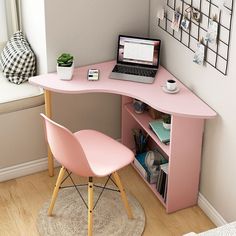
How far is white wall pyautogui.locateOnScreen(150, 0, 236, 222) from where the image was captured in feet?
9.14

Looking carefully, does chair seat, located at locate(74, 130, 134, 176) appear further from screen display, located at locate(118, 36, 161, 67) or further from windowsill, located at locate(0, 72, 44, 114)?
screen display, located at locate(118, 36, 161, 67)

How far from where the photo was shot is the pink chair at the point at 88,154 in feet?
8.82

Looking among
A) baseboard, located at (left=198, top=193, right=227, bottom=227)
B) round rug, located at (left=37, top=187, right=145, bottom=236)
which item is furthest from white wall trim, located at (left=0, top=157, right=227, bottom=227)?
round rug, located at (left=37, top=187, right=145, bottom=236)

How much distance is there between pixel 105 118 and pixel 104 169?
2.67 ft

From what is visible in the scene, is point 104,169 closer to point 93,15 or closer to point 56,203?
point 56,203

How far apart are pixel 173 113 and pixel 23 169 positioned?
1.18 m

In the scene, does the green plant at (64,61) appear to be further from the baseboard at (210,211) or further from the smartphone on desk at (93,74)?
the baseboard at (210,211)

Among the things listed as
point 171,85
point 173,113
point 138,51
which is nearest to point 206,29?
point 171,85

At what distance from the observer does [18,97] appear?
329 centimetres

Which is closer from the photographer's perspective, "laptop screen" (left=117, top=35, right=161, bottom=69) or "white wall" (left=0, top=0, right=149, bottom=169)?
"white wall" (left=0, top=0, right=149, bottom=169)

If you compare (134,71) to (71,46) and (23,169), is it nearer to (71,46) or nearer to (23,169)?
(71,46)

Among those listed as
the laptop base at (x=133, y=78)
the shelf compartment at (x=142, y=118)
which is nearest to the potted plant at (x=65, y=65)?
the laptop base at (x=133, y=78)

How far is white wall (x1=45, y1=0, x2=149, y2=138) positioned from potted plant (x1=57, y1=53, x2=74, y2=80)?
14 centimetres

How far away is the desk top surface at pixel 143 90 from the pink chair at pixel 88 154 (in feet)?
0.92
